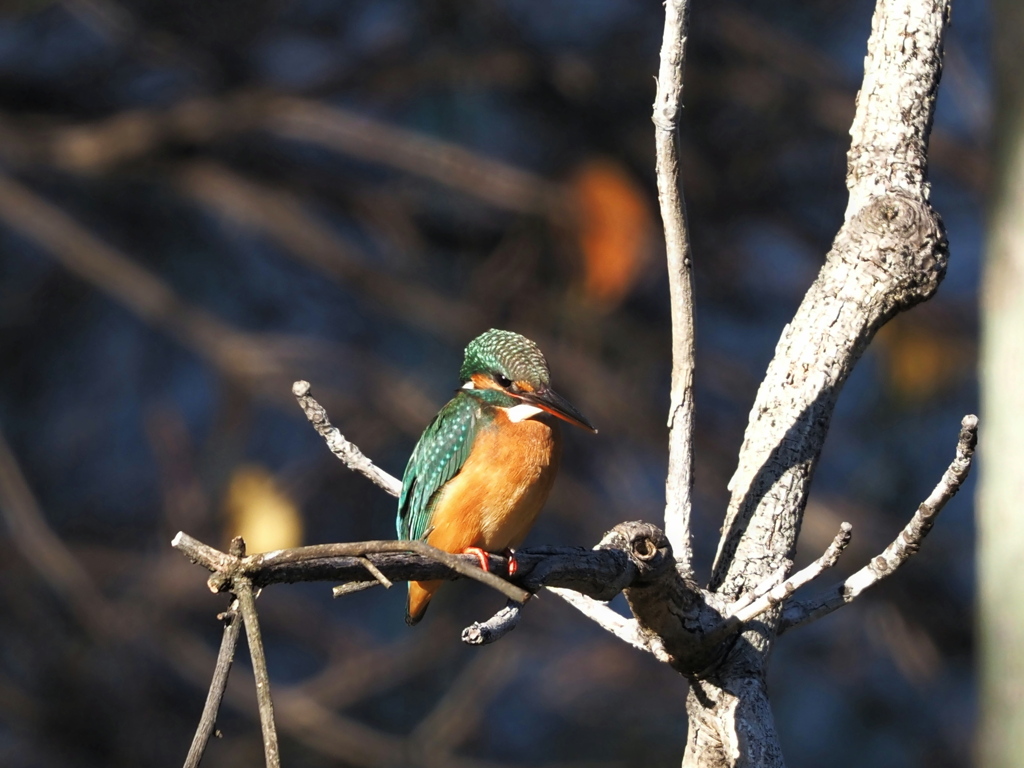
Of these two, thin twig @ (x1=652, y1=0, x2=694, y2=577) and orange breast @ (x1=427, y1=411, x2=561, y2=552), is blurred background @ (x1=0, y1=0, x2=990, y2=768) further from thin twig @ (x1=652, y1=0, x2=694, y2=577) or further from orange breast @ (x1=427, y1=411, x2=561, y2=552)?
thin twig @ (x1=652, y1=0, x2=694, y2=577)

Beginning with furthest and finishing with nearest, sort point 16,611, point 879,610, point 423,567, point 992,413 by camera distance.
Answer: point 879,610 < point 16,611 < point 992,413 < point 423,567

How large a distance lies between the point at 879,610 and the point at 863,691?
0.85 m

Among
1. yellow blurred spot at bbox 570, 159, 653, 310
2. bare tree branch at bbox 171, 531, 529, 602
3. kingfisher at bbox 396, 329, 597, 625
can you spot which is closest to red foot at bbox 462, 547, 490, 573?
kingfisher at bbox 396, 329, 597, 625

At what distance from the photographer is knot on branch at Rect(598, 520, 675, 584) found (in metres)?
1.59

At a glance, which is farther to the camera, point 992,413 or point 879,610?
point 879,610

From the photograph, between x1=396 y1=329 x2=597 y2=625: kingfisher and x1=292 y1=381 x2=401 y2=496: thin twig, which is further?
x1=396 y1=329 x2=597 y2=625: kingfisher

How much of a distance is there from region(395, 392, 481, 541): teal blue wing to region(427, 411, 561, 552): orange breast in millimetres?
31

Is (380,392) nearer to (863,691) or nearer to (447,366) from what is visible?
(447,366)

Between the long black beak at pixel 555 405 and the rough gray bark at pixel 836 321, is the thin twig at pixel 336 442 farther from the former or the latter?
the rough gray bark at pixel 836 321

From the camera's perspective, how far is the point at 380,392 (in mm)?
5586

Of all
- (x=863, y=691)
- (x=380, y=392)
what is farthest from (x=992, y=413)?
(x=863, y=691)

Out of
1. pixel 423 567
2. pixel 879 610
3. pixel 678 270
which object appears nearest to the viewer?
pixel 423 567

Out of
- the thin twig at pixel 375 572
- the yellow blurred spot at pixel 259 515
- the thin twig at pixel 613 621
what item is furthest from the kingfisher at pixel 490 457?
the yellow blurred spot at pixel 259 515

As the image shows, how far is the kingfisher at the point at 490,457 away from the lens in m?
2.40
